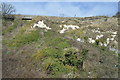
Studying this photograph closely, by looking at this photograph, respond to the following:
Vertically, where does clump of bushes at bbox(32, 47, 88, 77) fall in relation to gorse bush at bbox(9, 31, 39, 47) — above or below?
below

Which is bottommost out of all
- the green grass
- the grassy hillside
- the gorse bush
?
the grassy hillside

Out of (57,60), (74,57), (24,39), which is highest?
(24,39)

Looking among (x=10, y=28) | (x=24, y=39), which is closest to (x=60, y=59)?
(x=24, y=39)

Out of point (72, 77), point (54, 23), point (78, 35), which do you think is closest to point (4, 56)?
point (72, 77)

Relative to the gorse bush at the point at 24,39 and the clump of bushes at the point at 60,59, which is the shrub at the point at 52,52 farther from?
the gorse bush at the point at 24,39

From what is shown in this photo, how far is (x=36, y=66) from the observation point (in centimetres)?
1360

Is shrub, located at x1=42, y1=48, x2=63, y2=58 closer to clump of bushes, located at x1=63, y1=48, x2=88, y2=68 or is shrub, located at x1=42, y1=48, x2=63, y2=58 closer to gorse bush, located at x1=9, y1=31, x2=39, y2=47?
clump of bushes, located at x1=63, y1=48, x2=88, y2=68

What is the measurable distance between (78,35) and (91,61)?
8389 millimetres

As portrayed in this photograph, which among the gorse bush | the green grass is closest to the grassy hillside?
the gorse bush

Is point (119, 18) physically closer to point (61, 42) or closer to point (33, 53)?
point (61, 42)

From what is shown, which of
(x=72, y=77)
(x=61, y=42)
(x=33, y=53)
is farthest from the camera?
(x=61, y=42)

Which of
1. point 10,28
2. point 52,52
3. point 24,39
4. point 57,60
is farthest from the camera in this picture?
point 10,28

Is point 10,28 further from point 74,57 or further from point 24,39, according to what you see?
point 74,57

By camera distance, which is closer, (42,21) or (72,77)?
(72,77)
